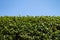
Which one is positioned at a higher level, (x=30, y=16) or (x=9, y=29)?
(x=30, y=16)

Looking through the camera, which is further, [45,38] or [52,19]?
[52,19]

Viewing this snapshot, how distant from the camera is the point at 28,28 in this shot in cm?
873

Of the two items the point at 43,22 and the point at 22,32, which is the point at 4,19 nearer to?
the point at 22,32

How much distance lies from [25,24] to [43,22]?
984 millimetres

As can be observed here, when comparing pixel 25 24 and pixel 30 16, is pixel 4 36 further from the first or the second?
pixel 30 16

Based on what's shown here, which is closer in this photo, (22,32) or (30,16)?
(22,32)

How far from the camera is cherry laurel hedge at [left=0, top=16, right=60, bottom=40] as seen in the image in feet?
28.1

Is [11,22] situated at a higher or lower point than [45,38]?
higher

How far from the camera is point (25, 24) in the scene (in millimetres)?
8859

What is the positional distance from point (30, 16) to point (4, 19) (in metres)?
1.42

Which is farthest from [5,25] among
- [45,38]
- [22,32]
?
[45,38]

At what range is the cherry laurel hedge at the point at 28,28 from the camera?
28.1 ft

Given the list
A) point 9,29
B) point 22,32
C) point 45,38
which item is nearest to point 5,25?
point 9,29

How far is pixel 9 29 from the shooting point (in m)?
8.66
